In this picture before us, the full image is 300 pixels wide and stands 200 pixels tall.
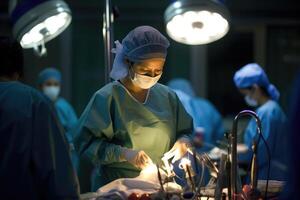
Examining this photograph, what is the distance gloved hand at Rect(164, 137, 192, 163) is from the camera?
9.96 ft

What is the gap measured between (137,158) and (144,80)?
16.9 inches

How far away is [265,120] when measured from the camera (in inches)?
176

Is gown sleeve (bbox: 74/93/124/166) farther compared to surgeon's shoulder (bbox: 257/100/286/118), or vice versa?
surgeon's shoulder (bbox: 257/100/286/118)

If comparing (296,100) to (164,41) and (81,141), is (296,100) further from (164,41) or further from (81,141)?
(81,141)

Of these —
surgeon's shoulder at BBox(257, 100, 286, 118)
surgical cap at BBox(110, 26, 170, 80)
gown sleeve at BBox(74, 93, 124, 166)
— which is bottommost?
gown sleeve at BBox(74, 93, 124, 166)

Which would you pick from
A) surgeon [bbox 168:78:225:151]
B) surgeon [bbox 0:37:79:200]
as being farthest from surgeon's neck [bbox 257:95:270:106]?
surgeon [bbox 0:37:79:200]

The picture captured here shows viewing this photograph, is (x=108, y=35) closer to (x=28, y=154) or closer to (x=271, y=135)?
(x=28, y=154)

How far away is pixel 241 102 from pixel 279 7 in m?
1.26

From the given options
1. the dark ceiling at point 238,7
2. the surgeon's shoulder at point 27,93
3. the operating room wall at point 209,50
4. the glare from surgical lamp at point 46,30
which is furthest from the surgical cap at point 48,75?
the surgeon's shoulder at point 27,93

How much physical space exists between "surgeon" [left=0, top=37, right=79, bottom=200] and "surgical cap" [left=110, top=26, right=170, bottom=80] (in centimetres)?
73

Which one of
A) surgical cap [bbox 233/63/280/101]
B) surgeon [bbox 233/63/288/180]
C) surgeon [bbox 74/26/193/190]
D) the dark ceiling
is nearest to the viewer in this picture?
surgeon [bbox 74/26/193/190]

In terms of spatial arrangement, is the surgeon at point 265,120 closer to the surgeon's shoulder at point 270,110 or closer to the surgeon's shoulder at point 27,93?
the surgeon's shoulder at point 270,110

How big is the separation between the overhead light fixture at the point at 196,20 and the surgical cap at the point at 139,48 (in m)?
0.21

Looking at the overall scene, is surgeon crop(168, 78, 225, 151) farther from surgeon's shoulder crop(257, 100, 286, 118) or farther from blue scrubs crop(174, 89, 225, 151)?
surgeon's shoulder crop(257, 100, 286, 118)
